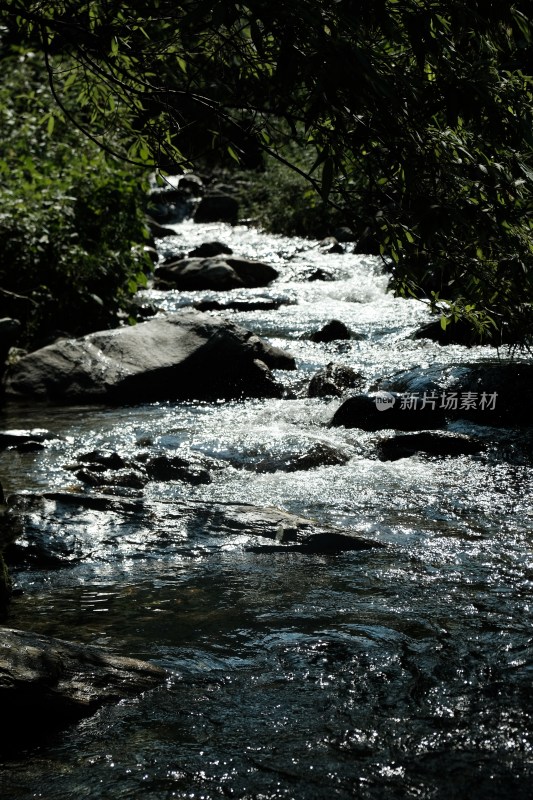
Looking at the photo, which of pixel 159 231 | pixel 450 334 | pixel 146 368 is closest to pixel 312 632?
pixel 146 368

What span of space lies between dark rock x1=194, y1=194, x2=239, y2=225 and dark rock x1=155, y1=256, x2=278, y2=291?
8.04 meters

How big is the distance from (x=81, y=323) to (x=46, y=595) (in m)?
8.32

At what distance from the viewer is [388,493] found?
24.0 feet

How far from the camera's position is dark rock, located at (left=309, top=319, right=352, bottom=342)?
43.5ft

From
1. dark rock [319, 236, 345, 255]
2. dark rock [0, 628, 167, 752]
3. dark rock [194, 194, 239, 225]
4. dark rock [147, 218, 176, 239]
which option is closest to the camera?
dark rock [0, 628, 167, 752]

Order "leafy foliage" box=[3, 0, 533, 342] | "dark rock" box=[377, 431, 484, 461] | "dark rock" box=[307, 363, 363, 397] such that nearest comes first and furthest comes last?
"leafy foliage" box=[3, 0, 533, 342] < "dark rock" box=[377, 431, 484, 461] < "dark rock" box=[307, 363, 363, 397]

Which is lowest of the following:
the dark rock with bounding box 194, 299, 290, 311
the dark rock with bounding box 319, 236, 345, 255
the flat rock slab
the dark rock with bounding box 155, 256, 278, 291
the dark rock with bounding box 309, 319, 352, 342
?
the flat rock slab

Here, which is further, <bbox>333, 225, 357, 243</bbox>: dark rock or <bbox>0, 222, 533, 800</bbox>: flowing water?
<bbox>333, 225, 357, 243</bbox>: dark rock

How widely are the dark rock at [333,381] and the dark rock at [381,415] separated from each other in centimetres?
100

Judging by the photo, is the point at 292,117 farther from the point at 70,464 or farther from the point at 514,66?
the point at 70,464

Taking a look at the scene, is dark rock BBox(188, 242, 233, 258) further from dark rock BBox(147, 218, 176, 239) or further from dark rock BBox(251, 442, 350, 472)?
dark rock BBox(251, 442, 350, 472)

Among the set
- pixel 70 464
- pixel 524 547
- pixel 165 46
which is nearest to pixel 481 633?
pixel 524 547

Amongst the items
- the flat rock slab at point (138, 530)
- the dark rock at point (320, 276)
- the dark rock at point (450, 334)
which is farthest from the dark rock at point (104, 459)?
the dark rock at point (320, 276)

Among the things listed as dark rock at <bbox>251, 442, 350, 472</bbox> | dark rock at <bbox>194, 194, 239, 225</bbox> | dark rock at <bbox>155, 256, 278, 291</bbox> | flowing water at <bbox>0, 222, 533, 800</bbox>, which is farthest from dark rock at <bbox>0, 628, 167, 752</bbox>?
dark rock at <bbox>194, 194, 239, 225</bbox>
